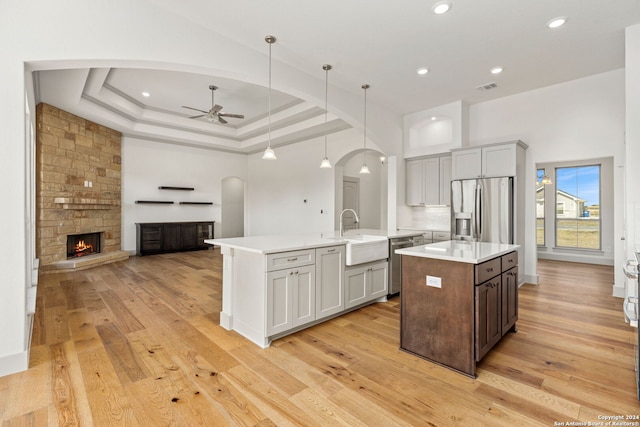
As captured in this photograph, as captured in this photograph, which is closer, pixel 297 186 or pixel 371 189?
pixel 297 186

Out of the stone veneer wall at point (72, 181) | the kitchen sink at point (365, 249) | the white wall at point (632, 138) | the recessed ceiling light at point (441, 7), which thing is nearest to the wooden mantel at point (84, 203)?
the stone veneer wall at point (72, 181)

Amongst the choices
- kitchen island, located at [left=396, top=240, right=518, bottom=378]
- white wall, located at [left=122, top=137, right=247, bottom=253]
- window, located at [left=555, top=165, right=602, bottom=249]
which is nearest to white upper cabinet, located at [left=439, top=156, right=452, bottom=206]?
kitchen island, located at [left=396, top=240, right=518, bottom=378]

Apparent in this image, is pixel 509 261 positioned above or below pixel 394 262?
above

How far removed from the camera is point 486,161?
4.76 meters

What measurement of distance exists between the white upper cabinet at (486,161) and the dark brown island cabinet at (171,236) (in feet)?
20.1

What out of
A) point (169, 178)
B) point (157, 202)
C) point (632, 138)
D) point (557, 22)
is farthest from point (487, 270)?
point (169, 178)

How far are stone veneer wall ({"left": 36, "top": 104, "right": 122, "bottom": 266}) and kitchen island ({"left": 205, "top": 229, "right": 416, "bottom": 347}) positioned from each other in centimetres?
461

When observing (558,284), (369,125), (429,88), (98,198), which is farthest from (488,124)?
(98,198)

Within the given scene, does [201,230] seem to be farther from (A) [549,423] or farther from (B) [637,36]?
(B) [637,36]

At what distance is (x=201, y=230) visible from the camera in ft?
27.3

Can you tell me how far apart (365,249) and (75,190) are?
606 centimetres

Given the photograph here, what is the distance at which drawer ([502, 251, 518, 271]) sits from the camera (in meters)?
2.63

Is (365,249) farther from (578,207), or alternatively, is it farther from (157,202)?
(157,202)

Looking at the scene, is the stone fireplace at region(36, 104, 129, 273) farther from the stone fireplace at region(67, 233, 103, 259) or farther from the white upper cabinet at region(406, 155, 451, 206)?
the white upper cabinet at region(406, 155, 451, 206)
